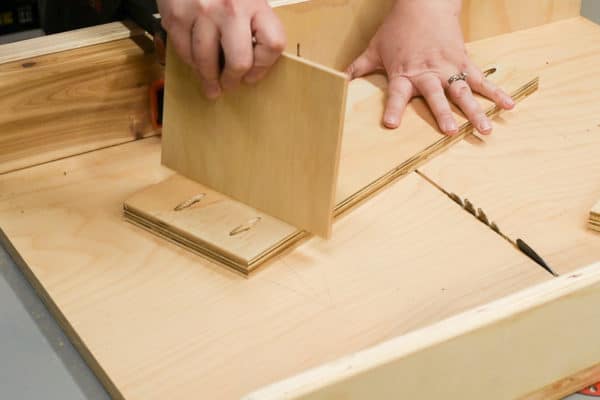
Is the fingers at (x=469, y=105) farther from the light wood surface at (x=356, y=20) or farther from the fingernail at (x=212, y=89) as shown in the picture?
the fingernail at (x=212, y=89)

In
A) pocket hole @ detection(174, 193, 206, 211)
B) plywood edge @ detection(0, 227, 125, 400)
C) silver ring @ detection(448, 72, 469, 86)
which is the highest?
silver ring @ detection(448, 72, 469, 86)

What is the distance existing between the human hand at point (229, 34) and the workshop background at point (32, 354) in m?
0.34

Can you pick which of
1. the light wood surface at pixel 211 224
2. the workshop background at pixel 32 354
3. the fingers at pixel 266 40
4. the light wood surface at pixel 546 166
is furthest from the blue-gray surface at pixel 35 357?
the light wood surface at pixel 546 166

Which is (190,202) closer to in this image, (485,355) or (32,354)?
(32,354)

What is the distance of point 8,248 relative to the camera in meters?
1.01

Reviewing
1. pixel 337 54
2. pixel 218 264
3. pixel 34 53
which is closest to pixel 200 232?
pixel 218 264

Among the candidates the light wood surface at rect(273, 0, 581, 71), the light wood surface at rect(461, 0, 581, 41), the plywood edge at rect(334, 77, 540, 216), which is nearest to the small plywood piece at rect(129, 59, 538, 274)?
the plywood edge at rect(334, 77, 540, 216)

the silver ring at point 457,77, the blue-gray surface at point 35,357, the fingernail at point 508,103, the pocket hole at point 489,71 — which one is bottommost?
the blue-gray surface at point 35,357

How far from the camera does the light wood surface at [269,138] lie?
0.91 meters

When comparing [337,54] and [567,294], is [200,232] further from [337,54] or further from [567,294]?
[337,54]

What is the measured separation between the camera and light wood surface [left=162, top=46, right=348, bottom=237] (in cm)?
91

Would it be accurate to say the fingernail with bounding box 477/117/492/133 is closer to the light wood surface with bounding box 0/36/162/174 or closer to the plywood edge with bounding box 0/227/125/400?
the light wood surface with bounding box 0/36/162/174

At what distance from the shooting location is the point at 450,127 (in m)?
1.18

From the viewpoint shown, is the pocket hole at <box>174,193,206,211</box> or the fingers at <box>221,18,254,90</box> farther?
the pocket hole at <box>174,193,206,211</box>
